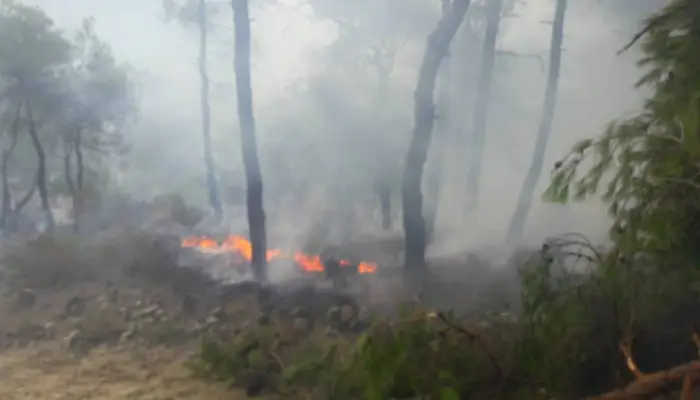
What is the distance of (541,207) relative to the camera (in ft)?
4.84

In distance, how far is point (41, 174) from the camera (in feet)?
5.33

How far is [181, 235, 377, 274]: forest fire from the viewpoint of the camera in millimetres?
1517

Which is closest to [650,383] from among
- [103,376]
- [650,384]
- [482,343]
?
[650,384]

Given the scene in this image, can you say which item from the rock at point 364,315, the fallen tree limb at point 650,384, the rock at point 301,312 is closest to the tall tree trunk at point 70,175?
the rock at point 301,312

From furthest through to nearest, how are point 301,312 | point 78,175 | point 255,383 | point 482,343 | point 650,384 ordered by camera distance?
point 78,175 → point 301,312 → point 255,383 → point 482,343 → point 650,384

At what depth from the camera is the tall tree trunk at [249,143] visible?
5.11ft

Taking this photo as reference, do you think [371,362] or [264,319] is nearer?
[371,362]

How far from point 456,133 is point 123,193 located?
0.74 meters

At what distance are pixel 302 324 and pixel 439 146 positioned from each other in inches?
18.4

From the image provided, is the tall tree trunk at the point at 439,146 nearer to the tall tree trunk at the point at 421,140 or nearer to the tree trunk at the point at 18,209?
the tall tree trunk at the point at 421,140

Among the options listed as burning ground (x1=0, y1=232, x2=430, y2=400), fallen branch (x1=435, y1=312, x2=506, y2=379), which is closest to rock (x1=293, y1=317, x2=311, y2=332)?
burning ground (x1=0, y1=232, x2=430, y2=400)

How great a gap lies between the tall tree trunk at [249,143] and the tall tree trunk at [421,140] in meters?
0.31

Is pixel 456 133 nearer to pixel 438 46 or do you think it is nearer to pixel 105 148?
pixel 438 46

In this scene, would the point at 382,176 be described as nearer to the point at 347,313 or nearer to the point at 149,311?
the point at 347,313
